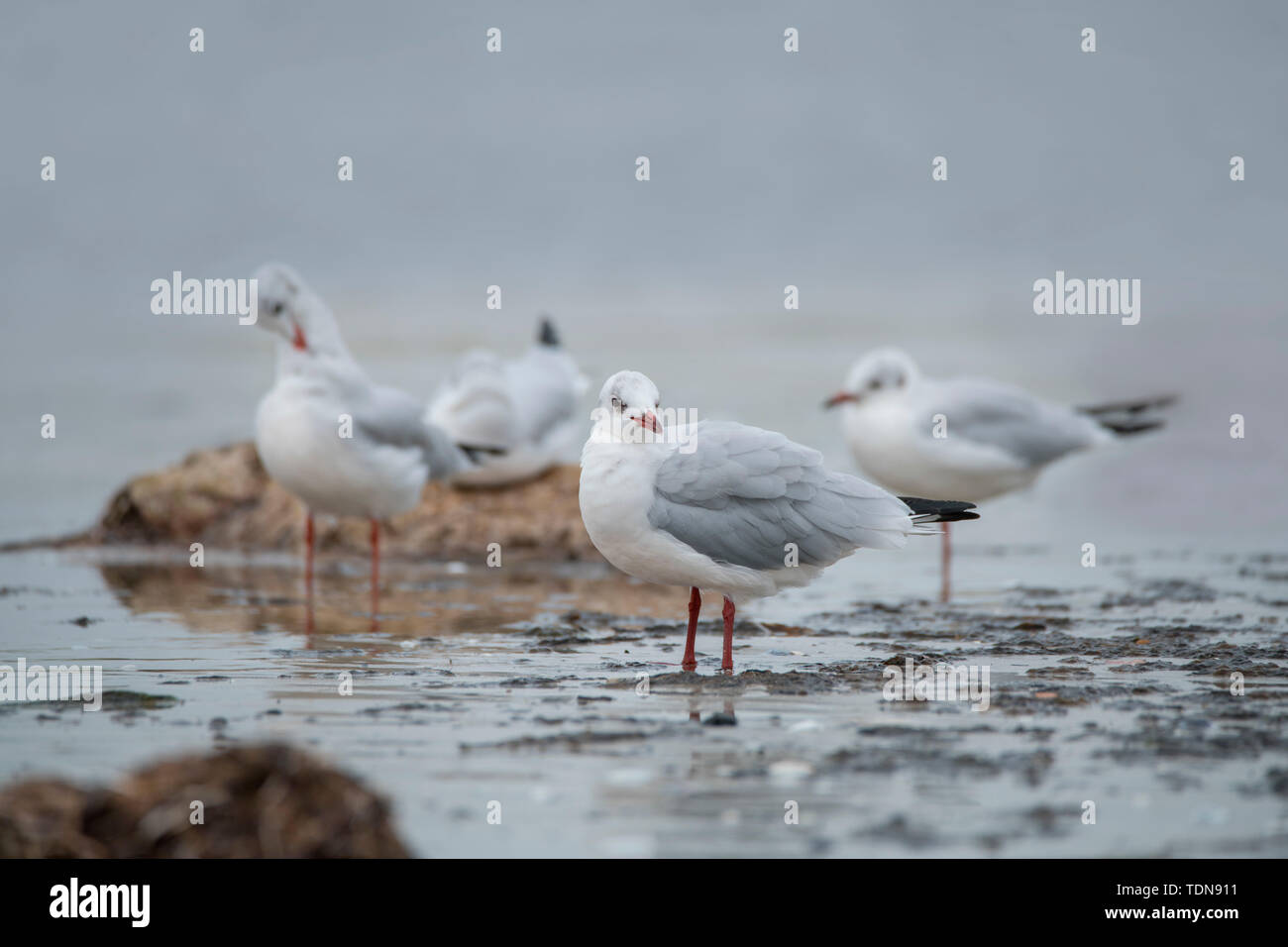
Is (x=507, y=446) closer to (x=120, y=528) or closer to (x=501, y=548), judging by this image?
(x=501, y=548)

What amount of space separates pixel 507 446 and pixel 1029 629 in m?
4.71

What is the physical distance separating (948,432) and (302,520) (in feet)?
14.7

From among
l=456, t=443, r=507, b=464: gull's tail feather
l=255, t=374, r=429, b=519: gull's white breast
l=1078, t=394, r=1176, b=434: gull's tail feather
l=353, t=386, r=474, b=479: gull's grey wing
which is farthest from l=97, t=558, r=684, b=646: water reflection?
l=1078, t=394, r=1176, b=434: gull's tail feather

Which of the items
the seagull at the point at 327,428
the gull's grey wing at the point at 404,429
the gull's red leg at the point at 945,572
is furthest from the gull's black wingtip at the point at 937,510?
the gull's grey wing at the point at 404,429

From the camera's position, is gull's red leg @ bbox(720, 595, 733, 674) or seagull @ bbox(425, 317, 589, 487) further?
seagull @ bbox(425, 317, 589, 487)

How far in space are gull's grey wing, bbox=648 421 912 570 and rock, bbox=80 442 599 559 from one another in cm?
383

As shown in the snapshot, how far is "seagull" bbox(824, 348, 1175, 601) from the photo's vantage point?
33.7ft

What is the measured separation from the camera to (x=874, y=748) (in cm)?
443

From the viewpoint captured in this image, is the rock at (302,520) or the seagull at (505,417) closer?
the rock at (302,520)

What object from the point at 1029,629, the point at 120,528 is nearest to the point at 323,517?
the point at 120,528

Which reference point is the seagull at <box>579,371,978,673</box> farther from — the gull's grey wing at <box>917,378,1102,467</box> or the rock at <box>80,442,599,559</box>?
the gull's grey wing at <box>917,378,1102,467</box>

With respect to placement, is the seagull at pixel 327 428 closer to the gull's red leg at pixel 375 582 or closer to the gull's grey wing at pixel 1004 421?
the gull's red leg at pixel 375 582

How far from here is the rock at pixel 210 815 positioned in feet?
10.4
